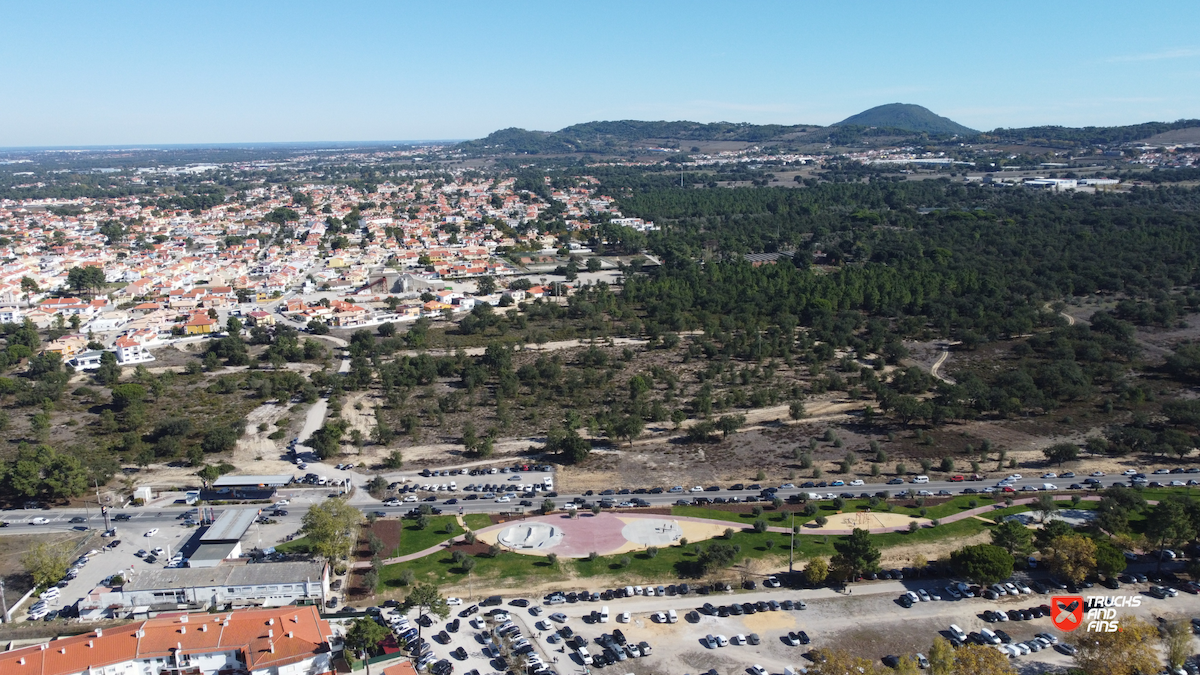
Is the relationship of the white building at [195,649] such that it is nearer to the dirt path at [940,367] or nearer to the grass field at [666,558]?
the grass field at [666,558]

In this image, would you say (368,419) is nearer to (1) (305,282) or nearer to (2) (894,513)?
(2) (894,513)

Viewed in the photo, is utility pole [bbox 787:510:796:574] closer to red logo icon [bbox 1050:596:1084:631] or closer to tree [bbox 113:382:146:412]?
red logo icon [bbox 1050:596:1084:631]

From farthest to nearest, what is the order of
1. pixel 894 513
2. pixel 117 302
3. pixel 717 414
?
pixel 117 302, pixel 717 414, pixel 894 513

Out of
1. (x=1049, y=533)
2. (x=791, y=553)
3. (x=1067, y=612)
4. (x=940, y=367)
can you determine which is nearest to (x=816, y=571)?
(x=791, y=553)

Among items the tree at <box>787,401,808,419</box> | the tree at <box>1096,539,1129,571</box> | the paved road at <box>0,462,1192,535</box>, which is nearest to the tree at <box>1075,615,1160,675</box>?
the tree at <box>1096,539,1129,571</box>

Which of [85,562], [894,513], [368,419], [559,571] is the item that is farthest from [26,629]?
[894,513]
